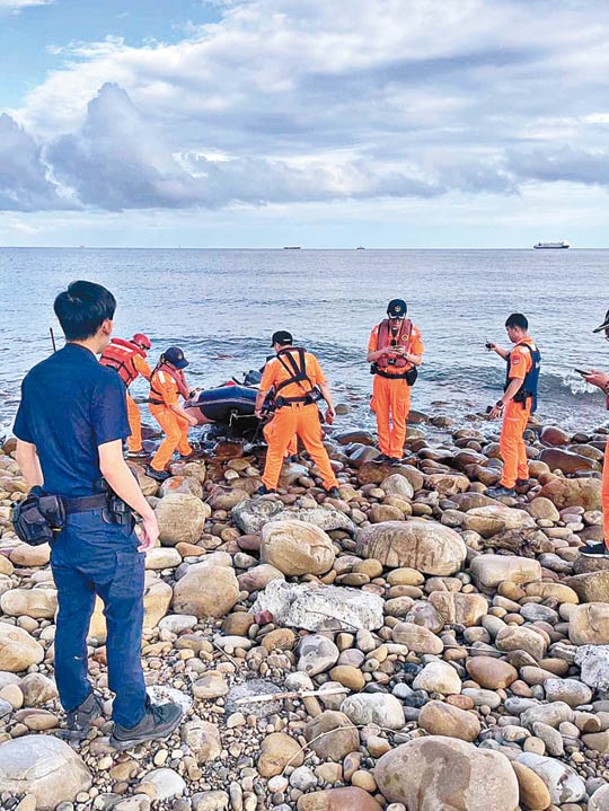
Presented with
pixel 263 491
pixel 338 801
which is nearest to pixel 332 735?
pixel 338 801

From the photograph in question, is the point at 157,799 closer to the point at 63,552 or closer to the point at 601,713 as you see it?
the point at 63,552

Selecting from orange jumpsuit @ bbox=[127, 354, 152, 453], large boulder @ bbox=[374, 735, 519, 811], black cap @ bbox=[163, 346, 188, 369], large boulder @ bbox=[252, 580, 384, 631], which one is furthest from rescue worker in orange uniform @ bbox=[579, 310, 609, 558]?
orange jumpsuit @ bbox=[127, 354, 152, 453]

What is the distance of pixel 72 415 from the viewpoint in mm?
2930

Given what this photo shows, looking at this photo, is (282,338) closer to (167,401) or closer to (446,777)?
A: (167,401)

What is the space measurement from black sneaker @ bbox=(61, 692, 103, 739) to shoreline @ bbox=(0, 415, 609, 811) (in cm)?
6

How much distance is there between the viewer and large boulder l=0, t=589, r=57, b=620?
15.5ft

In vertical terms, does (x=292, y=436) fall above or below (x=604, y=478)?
below

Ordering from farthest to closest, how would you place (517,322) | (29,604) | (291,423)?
1. (517,322)
2. (291,423)
3. (29,604)

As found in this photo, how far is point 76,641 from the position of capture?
3328 millimetres

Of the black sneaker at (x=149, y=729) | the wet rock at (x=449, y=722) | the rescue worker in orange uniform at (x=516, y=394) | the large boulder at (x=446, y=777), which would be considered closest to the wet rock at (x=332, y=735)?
the large boulder at (x=446, y=777)

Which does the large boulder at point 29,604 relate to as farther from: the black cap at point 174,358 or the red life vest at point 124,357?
the red life vest at point 124,357

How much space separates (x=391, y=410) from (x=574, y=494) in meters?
2.64

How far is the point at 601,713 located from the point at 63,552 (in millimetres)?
3056

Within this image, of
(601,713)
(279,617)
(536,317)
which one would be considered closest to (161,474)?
(279,617)
